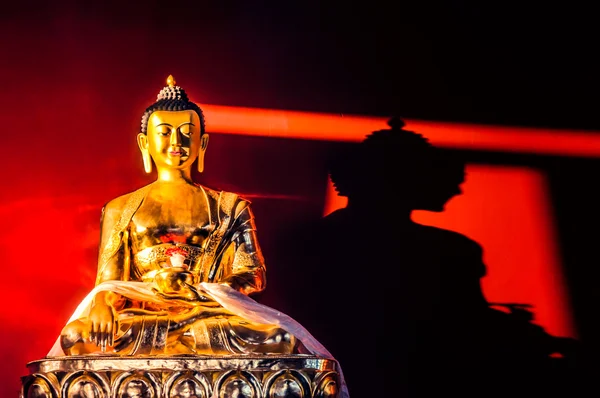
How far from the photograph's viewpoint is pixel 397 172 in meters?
4.57

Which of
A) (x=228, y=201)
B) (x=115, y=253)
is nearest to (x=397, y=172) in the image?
(x=228, y=201)

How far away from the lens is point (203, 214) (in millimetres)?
3971

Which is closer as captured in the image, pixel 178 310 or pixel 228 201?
pixel 178 310

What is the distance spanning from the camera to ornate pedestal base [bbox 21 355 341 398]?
3182 millimetres

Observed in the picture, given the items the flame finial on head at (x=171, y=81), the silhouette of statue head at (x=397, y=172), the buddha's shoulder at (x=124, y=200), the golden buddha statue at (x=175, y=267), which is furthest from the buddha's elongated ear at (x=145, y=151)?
the silhouette of statue head at (x=397, y=172)

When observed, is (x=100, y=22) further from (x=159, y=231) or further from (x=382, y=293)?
(x=382, y=293)

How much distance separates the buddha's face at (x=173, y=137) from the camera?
159 inches

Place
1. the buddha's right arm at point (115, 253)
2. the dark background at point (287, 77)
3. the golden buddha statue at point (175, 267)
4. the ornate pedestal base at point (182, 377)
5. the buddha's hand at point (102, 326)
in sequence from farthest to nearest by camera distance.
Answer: the dark background at point (287, 77), the buddha's right arm at point (115, 253), the golden buddha statue at point (175, 267), the buddha's hand at point (102, 326), the ornate pedestal base at point (182, 377)

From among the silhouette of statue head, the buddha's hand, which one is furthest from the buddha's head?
the buddha's hand

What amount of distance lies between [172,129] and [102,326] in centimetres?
103

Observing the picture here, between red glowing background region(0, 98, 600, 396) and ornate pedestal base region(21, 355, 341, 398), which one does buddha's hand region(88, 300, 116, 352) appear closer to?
ornate pedestal base region(21, 355, 341, 398)

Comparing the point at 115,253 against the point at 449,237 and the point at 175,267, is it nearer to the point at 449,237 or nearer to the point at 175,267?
the point at 175,267

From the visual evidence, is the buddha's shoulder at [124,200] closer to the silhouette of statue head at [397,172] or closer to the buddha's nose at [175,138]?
the buddha's nose at [175,138]

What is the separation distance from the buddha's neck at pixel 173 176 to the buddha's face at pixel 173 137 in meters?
0.02
